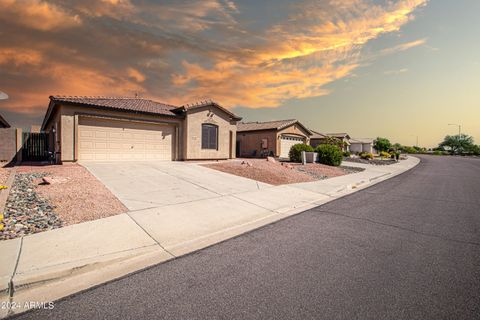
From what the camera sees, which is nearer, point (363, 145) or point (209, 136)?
point (209, 136)

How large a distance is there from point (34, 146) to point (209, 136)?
13.1 m

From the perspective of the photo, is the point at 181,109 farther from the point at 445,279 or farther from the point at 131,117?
the point at 445,279

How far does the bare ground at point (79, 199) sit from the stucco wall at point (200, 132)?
9.09 meters

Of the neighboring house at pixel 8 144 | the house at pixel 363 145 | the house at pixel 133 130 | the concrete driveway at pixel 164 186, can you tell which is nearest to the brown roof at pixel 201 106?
the house at pixel 133 130

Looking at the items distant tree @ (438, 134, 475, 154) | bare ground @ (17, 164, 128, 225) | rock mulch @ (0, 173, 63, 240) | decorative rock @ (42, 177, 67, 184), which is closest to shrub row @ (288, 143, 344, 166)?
bare ground @ (17, 164, 128, 225)

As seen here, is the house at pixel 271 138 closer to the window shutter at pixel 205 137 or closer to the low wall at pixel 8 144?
the window shutter at pixel 205 137

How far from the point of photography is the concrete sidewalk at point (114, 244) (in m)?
3.13

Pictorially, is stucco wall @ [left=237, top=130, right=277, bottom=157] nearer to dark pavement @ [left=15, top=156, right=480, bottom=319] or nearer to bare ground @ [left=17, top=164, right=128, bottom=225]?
bare ground @ [left=17, top=164, right=128, bottom=225]

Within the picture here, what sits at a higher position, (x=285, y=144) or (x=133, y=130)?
(x=133, y=130)

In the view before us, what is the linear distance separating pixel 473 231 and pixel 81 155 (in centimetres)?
1705

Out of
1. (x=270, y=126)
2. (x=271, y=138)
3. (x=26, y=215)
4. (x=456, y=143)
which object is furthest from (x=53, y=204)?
(x=456, y=143)

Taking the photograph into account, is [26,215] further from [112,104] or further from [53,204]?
[112,104]

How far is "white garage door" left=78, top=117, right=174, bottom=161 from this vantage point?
45.4 feet

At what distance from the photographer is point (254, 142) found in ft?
97.3
